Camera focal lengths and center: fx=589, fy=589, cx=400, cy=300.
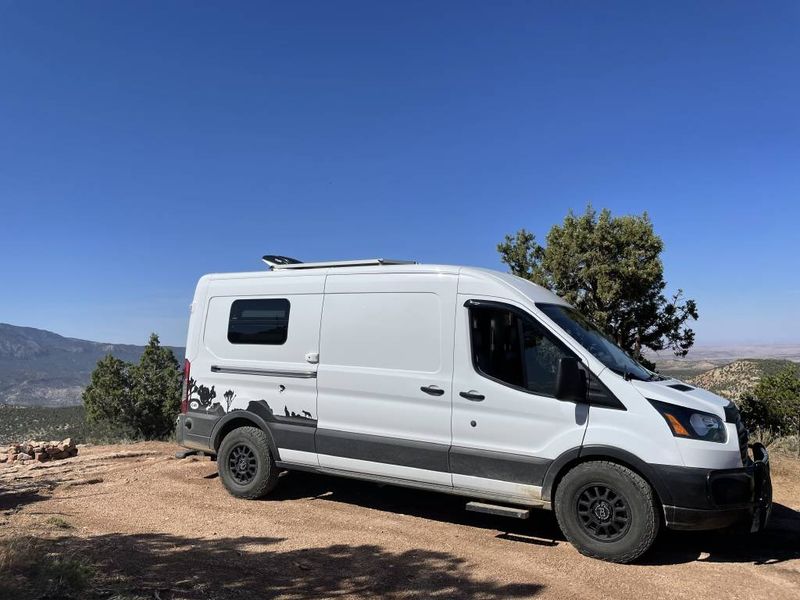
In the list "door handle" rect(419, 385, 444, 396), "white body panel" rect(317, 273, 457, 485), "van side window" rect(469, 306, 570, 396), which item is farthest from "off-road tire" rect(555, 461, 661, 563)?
"door handle" rect(419, 385, 444, 396)

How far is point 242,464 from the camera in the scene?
274 inches

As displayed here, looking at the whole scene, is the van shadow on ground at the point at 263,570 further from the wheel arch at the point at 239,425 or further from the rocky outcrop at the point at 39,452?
the rocky outcrop at the point at 39,452

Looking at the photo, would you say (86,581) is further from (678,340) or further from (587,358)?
(678,340)

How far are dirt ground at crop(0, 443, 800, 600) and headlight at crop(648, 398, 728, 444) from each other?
1.12 meters

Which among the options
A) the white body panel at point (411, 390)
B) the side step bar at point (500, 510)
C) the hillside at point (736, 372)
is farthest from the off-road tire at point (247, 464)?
the hillside at point (736, 372)

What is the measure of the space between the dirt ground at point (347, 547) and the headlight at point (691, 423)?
1116 mm

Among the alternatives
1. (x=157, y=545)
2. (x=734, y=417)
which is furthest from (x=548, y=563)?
(x=157, y=545)

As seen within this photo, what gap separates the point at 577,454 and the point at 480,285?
1800 millimetres

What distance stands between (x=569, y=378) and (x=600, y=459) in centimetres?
78

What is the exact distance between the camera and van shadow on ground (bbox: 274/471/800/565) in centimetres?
532

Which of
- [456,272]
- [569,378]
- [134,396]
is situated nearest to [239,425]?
[456,272]

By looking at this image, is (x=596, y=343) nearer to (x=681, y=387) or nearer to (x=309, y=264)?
(x=681, y=387)

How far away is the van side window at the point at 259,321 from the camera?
6.78 m

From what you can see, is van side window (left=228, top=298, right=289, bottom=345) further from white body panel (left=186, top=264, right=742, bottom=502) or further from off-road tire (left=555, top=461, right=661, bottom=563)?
off-road tire (left=555, top=461, right=661, bottom=563)
